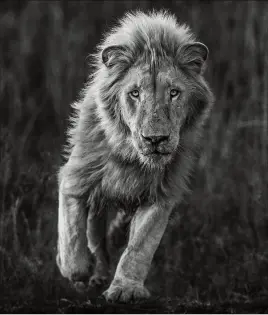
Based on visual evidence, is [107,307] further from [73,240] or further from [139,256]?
[73,240]

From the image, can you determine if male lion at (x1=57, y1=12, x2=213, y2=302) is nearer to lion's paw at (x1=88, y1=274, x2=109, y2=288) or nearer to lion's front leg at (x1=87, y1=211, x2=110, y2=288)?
lion's paw at (x1=88, y1=274, x2=109, y2=288)

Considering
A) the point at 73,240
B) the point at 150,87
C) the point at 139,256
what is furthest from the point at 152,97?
the point at 73,240

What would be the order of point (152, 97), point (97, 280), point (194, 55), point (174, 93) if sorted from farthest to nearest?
point (97, 280)
point (194, 55)
point (174, 93)
point (152, 97)

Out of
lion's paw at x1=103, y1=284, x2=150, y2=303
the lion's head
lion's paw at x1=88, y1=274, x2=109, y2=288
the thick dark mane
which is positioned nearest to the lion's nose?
the lion's head

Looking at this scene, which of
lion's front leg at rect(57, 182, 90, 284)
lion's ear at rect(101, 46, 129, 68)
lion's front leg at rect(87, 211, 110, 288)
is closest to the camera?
lion's ear at rect(101, 46, 129, 68)

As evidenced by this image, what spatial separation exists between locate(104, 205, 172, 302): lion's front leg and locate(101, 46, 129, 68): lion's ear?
3.38ft

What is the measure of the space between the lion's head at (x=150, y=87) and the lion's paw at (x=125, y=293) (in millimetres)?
796

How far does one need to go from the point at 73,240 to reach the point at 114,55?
4.21ft

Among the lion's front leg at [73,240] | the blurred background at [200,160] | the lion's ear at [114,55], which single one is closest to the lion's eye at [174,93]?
the lion's ear at [114,55]

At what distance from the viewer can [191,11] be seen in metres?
11.0

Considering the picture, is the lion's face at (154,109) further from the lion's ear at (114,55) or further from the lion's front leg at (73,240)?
the lion's front leg at (73,240)

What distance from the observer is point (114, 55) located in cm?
520

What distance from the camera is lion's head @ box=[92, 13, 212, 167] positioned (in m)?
4.82

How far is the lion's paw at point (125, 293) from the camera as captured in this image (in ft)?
16.1
